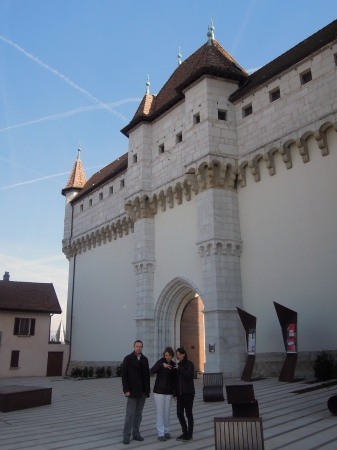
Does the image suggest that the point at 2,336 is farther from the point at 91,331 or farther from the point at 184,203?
the point at 184,203

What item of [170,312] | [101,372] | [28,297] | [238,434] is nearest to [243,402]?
[238,434]

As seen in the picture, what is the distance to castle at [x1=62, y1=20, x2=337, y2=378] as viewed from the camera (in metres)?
14.2

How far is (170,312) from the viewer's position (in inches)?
776

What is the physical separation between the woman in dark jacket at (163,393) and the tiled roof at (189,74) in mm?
14244

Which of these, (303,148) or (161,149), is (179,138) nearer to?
(161,149)

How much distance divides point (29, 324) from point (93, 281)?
5660 millimetres

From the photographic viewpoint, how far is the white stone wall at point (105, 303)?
2273 cm

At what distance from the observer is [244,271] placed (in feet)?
54.1

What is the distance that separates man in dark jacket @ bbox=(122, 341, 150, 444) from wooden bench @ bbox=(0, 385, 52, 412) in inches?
176

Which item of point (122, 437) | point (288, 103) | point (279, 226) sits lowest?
point (122, 437)

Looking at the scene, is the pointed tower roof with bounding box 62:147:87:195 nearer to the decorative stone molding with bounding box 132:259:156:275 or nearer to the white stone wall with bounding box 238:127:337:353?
the decorative stone molding with bounding box 132:259:156:275

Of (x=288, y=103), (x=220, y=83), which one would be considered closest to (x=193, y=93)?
(x=220, y=83)

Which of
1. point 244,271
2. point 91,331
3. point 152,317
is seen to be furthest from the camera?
point 91,331

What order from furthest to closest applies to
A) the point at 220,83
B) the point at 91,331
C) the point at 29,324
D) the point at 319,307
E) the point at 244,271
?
the point at 29,324 → the point at 91,331 → the point at 220,83 → the point at 244,271 → the point at 319,307
